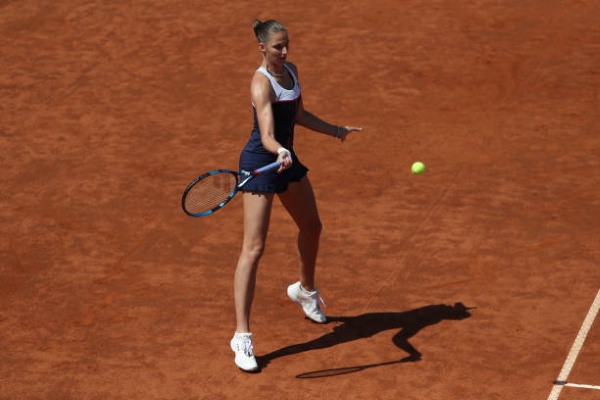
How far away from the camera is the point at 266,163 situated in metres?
7.81

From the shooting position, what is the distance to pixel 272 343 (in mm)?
8305

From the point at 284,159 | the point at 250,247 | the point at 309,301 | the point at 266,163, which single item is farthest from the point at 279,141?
the point at 309,301

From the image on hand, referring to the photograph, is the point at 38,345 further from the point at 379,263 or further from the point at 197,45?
the point at 197,45

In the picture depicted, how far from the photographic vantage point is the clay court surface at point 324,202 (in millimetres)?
7984

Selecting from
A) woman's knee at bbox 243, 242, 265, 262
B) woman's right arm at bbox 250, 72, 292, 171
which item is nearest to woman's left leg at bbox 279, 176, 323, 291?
woman's knee at bbox 243, 242, 265, 262

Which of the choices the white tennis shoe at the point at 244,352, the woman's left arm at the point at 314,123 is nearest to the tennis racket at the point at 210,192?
the woman's left arm at the point at 314,123

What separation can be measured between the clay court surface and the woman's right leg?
44 cm

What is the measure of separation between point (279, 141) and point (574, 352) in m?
2.59

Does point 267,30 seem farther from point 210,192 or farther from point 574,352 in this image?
point 574,352

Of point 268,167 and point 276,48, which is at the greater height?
point 276,48

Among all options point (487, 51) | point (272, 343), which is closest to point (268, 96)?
point (272, 343)

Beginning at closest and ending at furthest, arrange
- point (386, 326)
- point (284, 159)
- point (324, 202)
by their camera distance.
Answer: point (284, 159)
point (386, 326)
point (324, 202)

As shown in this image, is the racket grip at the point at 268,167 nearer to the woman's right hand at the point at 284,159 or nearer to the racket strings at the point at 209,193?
the woman's right hand at the point at 284,159

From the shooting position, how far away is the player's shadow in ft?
26.8
